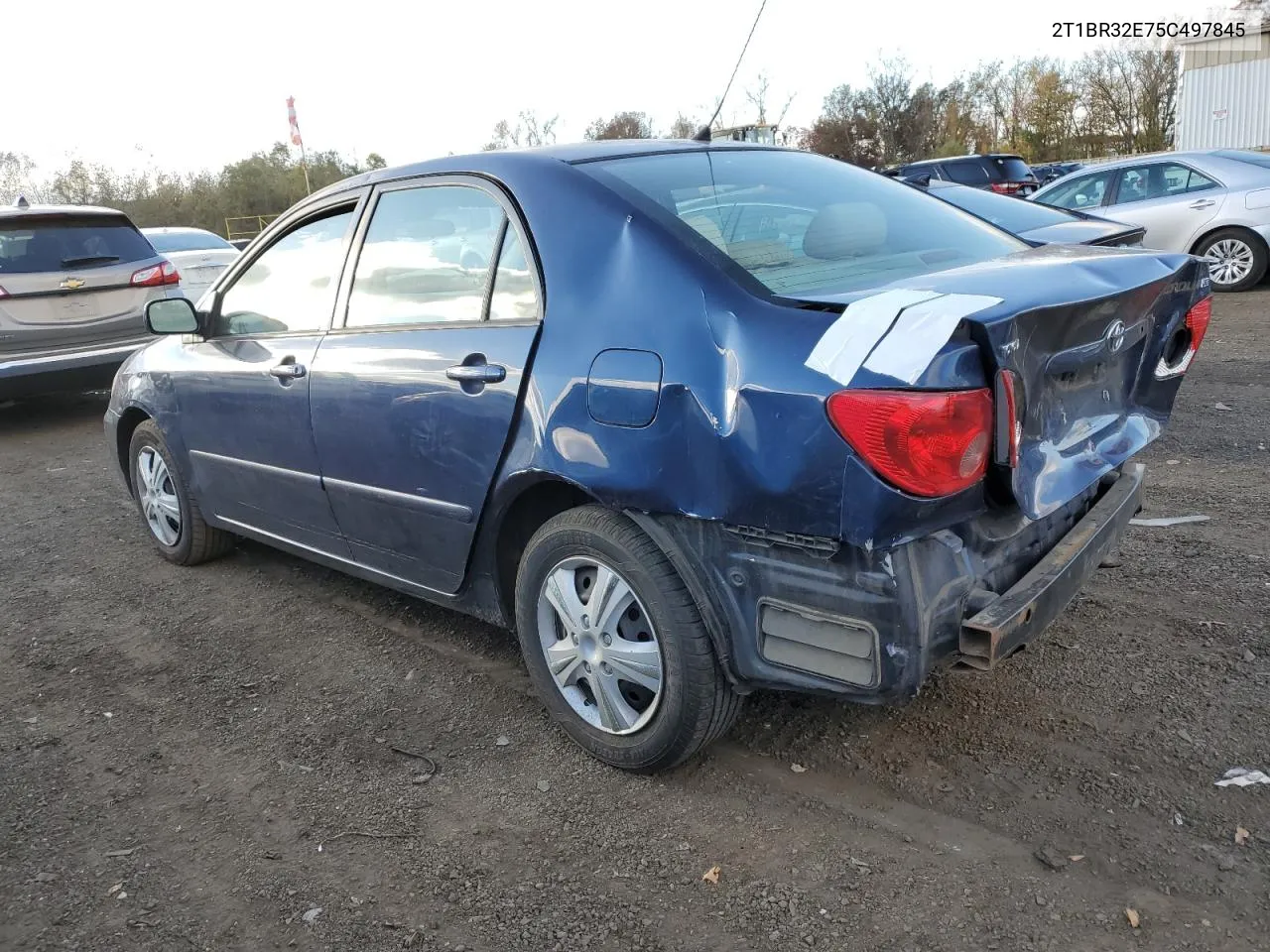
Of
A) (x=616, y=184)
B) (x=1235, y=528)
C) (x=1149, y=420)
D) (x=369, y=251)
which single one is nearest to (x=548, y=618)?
(x=616, y=184)

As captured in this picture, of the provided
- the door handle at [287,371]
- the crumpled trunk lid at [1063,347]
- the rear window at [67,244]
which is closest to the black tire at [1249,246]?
the crumpled trunk lid at [1063,347]

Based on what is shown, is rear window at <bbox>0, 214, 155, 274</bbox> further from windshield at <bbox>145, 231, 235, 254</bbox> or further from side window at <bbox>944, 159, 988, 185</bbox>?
side window at <bbox>944, 159, 988, 185</bbox>

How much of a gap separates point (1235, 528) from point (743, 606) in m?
2.82

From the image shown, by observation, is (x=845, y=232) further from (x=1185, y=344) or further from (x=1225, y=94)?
(x=1225, y=94)

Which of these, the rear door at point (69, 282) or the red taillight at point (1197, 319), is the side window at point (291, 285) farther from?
the rear door at point (69, 282)

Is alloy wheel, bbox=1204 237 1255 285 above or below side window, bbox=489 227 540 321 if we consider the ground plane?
below

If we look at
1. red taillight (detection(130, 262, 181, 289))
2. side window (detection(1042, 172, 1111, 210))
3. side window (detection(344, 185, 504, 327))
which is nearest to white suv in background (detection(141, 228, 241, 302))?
red taillight (detection(130, 262, 181, 289))

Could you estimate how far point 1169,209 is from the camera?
1064 cm

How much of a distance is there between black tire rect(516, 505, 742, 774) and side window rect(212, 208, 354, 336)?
143cm

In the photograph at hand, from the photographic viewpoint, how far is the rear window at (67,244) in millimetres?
8102

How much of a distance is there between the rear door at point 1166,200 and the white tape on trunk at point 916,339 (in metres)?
9.78

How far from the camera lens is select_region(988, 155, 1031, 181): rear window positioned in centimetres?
1602

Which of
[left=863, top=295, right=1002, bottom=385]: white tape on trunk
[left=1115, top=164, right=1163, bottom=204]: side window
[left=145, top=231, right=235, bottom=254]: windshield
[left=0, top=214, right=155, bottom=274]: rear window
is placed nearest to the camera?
[left=863, top=295, right=1002, bottom=385]: white tape on trunk

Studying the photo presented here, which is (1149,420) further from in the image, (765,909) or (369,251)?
(369,251)
